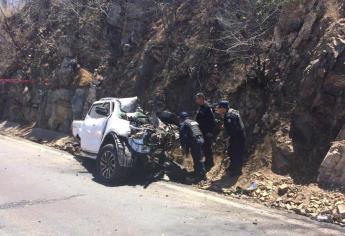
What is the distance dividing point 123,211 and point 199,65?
6.50 m

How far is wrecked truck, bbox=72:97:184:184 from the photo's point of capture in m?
11.2

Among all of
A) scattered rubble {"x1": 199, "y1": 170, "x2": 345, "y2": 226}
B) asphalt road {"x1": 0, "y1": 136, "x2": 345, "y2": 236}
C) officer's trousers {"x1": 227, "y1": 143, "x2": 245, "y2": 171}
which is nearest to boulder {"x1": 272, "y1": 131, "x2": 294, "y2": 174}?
scattered rubble {"x1": 199, "y1": 170, "x2": 345, "y2": 226}

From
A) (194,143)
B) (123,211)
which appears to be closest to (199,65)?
(194,143)

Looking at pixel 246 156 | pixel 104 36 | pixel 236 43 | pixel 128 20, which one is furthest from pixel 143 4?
pixel 246 156

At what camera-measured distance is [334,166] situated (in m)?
9.35

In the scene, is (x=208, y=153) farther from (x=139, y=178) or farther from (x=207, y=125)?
(x=139, y=178)

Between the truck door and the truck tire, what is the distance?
0.70 meters

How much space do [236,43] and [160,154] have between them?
3685 mm

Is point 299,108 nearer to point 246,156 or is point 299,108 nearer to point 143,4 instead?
point 246,156

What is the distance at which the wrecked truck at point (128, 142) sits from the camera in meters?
11.2

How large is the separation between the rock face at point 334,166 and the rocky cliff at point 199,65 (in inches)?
17.7

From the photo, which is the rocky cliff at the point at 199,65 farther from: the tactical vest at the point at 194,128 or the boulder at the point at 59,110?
the tactical vest at the point at 194,128

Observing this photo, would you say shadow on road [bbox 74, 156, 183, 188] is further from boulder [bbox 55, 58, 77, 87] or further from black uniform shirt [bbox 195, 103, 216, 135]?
boulder [bbox 55, 58, 77, 87]

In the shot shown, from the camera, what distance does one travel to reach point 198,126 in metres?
11.5
